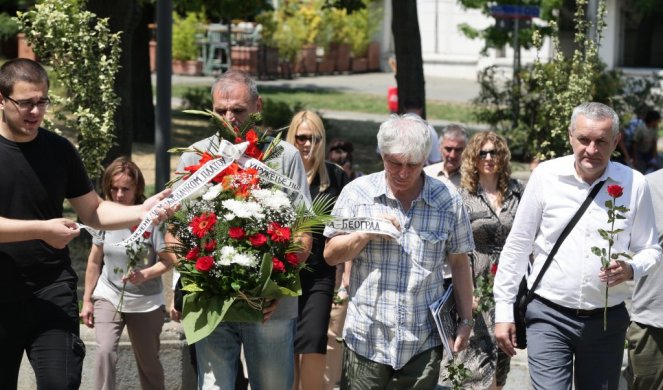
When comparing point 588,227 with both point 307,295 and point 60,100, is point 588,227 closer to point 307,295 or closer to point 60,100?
point 307,295

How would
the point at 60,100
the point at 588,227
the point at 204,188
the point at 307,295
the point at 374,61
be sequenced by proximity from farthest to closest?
the point at 374,61 < the point at 60,100 < the point at 307,295 < the point at 588,227 < the point at 204,188

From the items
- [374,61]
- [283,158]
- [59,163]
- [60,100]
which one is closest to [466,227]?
[283,158]

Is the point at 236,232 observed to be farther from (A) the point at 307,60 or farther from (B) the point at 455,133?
(A) the point at 307,60

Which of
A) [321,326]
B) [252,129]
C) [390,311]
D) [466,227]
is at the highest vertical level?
[252,129]

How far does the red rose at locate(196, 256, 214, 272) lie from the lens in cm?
518

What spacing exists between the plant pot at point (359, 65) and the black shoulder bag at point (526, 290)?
39.2 metres

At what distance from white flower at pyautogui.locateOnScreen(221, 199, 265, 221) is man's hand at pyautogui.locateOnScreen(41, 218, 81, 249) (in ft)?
2.23

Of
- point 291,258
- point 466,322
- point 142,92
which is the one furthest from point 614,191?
point 142,92

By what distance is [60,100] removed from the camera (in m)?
8.48

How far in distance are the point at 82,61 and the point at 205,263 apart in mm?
4012

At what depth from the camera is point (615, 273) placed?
5.53 metres

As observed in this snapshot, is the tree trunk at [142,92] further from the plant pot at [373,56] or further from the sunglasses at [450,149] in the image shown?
the plant pot at [373,56]

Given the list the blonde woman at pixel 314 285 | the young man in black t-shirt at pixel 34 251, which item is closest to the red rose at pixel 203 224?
the young man in black t-shirt at pixel 34 251

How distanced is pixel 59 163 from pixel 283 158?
1110mm
